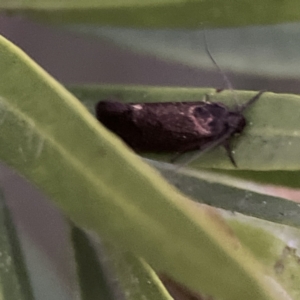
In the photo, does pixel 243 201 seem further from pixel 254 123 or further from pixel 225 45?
pixel 225 45

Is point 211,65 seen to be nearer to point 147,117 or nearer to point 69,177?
point 147,117

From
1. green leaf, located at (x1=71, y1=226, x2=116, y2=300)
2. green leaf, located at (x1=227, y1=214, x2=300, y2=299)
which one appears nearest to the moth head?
green leaf, located at (x1=227, y1=214, x2=300, y2=299)

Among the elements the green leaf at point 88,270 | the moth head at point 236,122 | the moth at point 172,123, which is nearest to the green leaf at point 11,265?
the green leaf at point 88,270

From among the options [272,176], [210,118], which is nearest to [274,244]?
[272,176]

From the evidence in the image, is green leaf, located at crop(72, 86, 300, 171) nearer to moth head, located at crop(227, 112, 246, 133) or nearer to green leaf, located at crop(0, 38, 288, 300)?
moth head, located at crop(227, 112, 246, 133)

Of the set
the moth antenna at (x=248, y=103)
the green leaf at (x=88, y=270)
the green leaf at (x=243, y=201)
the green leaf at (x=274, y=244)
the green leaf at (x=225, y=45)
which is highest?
the green leaf at (x=225, y=45)

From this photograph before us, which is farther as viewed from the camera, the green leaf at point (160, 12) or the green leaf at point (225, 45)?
the green leaf at point (225, 45)

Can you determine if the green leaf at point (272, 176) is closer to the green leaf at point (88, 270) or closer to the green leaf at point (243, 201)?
the green leaf at point (243, 201)
